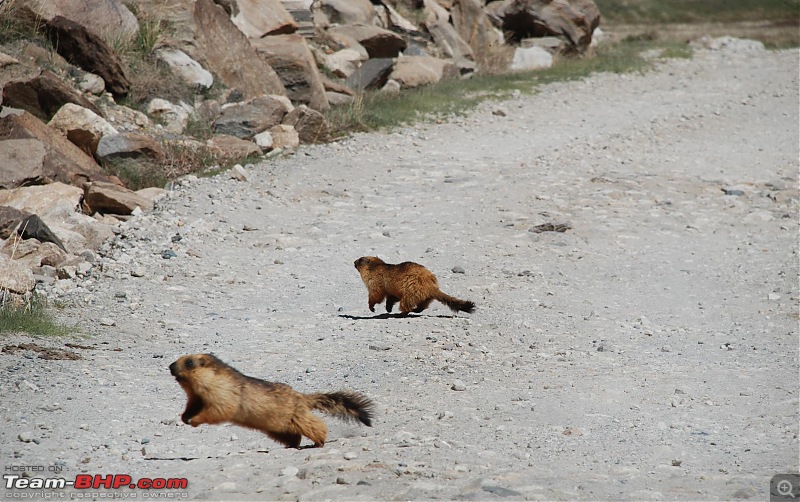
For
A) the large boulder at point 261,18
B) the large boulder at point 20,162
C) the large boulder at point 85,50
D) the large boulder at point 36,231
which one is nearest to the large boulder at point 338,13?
the large boulder at point 261,18

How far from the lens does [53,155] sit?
9.77 metres

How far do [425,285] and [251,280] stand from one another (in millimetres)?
2009

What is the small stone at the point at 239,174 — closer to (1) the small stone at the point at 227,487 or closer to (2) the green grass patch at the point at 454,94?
(2) the green grass patch at the point at 454,94

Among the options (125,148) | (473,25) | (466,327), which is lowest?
(466,327)

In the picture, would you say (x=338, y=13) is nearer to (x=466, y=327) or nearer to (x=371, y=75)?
(x=371, y=75)

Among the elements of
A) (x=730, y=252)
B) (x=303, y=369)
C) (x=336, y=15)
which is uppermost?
(x=336, y=15)

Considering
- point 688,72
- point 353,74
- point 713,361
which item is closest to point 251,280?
point 713,361

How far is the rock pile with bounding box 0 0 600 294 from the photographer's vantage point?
888 cm

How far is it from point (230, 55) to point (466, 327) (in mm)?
8465

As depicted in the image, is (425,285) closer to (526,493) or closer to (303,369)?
(303,369)

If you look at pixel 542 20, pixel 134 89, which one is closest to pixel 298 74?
pixel 134 89

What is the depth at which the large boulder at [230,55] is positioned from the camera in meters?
13.8

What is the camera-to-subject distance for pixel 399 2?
20312 millimetres

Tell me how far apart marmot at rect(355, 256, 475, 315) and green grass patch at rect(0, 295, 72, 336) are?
2.19 meters
